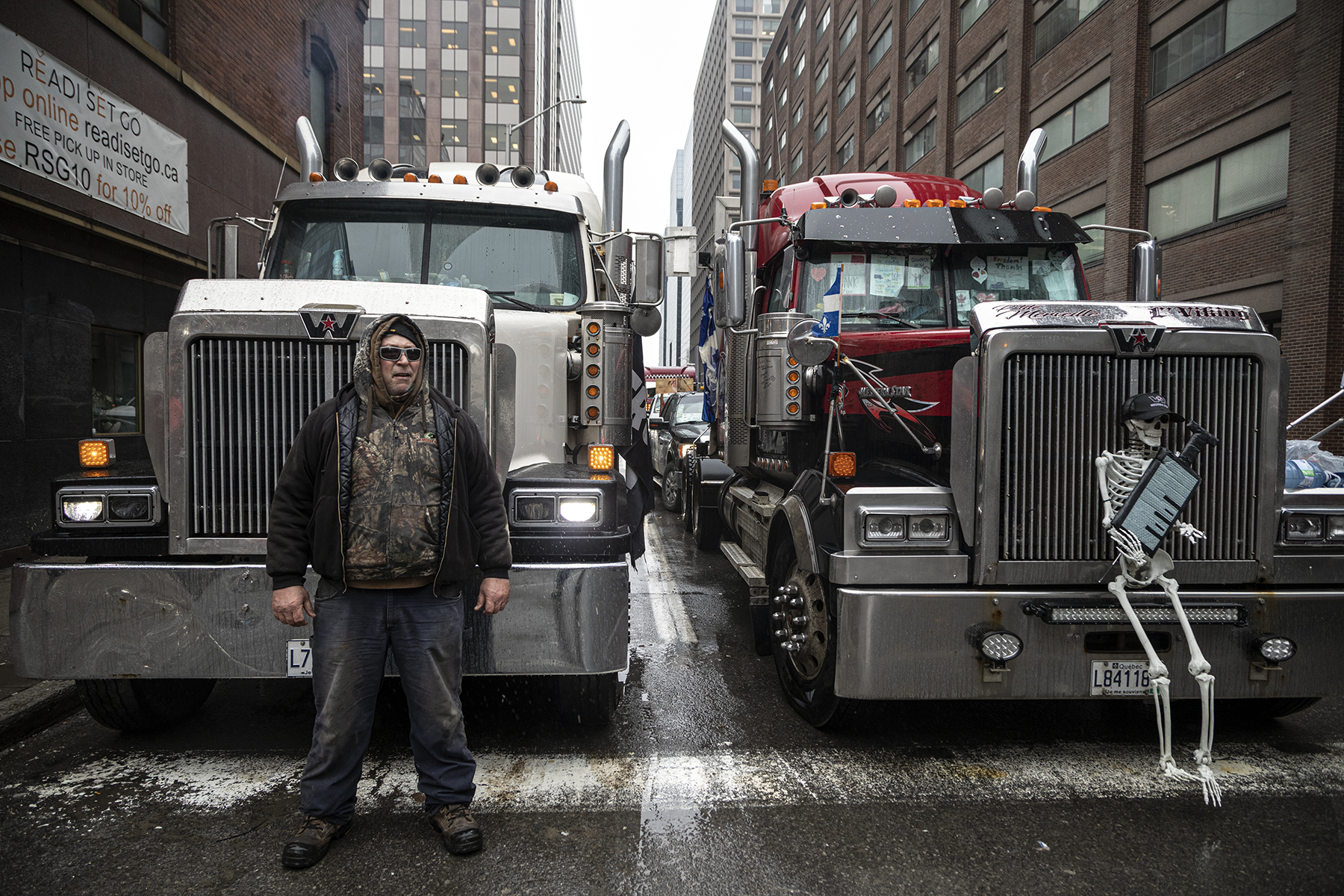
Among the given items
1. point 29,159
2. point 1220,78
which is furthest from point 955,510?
point 1220,78

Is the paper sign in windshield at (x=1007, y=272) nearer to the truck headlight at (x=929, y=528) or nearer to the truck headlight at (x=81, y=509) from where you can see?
the truck headlight at (x=929, y=528)

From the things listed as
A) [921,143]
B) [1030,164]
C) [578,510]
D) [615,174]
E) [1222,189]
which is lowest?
[578,510]

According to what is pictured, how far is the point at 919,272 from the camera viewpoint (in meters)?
5.77

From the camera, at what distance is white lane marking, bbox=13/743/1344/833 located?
3.58m

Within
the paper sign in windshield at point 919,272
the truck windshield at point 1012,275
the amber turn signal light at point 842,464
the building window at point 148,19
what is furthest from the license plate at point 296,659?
the building window at point 148,19

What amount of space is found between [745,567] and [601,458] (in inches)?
82.3

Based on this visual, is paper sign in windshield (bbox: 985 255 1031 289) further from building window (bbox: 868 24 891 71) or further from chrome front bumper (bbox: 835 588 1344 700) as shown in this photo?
building window (bbox: 868 24 891 71)

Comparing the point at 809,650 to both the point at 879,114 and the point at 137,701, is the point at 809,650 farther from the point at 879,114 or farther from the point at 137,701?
the point at 879,114

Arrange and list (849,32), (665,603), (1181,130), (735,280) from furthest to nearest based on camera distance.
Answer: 1. (849,32)
2. (1181,130)
3. (665,603)
4. (735,280)

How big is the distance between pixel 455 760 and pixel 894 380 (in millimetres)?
2995

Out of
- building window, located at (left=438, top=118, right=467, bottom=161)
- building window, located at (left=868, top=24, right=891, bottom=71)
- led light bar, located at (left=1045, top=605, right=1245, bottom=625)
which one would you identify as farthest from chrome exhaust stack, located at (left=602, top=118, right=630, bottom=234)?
building window, located at (left=438, top=118, right=467, bottom=161)

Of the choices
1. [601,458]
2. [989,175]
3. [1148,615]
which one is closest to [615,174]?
[601,458]

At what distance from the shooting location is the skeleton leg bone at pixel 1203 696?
3.37 metres

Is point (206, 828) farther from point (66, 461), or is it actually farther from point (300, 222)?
point (66, 461)
